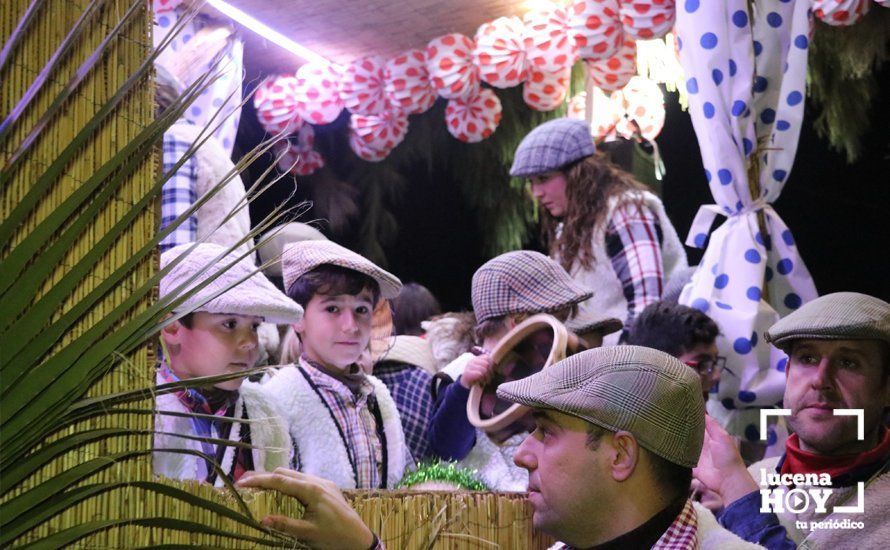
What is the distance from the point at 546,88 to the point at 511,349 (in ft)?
7.48

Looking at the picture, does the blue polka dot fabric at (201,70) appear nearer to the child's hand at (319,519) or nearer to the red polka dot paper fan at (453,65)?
the red polka dot paper fan at (453,65)

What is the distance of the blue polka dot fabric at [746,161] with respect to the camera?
3459 millimetres

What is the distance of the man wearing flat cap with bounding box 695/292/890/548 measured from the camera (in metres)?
2.53

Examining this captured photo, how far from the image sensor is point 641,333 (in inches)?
132

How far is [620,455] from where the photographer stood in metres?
2.05

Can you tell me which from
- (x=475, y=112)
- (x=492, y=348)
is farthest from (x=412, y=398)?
(x=475, y=112)

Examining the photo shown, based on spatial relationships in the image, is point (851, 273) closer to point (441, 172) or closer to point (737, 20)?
point (441, 172)

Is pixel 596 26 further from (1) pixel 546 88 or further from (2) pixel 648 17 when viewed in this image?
(1) pixel 546 88

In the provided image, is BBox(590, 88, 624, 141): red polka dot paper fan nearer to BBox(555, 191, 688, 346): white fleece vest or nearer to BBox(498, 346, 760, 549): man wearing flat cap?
BBox(555, 191, 688, 346): white fleece vest

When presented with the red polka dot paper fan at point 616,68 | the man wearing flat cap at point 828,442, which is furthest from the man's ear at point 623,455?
the red polka dot paper fan at point 616,68

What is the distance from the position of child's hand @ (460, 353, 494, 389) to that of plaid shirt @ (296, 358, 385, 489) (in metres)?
0.28

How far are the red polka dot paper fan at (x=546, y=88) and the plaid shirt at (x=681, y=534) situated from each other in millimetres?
3205

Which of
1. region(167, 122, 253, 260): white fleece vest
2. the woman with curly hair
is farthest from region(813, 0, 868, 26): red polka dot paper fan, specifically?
region(167, 122, 253, 260): white fleece vest

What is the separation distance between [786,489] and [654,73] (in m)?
2.90
